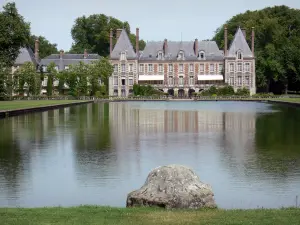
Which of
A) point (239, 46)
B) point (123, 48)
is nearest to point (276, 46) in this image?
point (239, 46)

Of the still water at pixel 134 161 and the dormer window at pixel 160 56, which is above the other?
the dormer window at pixel 160 56

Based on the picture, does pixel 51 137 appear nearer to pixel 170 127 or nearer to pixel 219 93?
pixel 170 127

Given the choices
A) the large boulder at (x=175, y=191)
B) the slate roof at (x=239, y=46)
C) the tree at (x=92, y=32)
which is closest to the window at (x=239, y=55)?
the slate roof at (x=239, y=46)

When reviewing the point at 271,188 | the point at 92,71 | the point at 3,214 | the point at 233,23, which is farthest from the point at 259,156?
the point at 233,23

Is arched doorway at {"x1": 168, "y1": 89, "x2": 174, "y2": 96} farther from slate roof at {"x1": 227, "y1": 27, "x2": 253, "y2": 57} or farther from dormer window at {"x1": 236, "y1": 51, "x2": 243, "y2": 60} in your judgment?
dormer window at {"x1": 236, "y1": 51, "x2": 243, "y2": 60}

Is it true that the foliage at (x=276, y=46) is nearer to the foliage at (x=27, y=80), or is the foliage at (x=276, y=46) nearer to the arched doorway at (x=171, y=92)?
the arched doorway at (x=171, y=92)

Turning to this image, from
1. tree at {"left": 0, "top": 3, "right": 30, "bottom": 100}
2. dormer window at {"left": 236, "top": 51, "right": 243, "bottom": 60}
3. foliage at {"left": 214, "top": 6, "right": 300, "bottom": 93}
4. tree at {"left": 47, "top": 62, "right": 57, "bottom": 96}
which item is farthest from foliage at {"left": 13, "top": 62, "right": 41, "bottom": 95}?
foliage at {"left": 214, "top": 6, "right": 300, "bottom": 93}

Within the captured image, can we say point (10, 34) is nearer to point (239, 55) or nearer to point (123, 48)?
point (123, 48)

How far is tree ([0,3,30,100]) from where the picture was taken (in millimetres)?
53469

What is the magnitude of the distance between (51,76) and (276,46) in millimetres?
31997

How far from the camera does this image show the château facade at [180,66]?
85.2 m

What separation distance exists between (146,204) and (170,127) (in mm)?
18599

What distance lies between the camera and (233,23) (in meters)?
94.1

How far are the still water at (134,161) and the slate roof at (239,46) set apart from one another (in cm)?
5954
